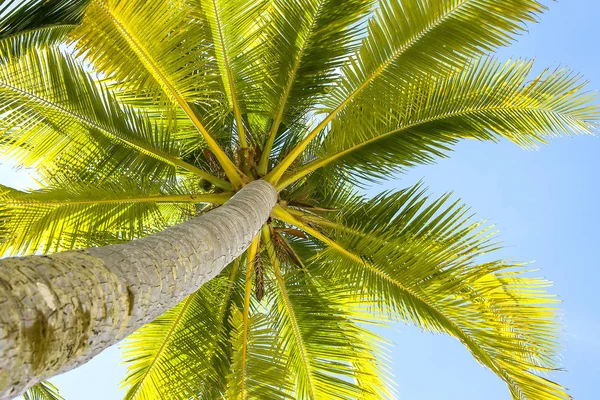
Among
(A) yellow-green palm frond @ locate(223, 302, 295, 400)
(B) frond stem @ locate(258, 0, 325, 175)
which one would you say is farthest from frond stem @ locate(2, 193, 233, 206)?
(A) yellow-green palm frond @ locate(223, 302, 295, 400)

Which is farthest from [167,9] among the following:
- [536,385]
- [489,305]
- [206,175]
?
[536,385]

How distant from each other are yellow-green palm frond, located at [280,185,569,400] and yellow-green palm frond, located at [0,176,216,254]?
1.84m

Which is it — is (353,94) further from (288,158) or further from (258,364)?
(258,364)

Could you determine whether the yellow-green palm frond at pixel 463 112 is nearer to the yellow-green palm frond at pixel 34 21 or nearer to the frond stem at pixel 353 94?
the frond stem at pixel 353 94

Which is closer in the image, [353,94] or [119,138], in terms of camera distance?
[353,94]

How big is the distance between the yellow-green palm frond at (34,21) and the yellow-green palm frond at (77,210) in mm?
1468

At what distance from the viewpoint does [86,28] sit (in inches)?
155

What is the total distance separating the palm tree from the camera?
4.18 m

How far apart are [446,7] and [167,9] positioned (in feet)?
8.17

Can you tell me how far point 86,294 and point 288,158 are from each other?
140 inches

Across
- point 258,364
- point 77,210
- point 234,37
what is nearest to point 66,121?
point 77,210

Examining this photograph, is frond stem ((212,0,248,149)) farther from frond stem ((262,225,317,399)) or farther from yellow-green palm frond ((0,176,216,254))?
frond stem ((262,225,317,399))

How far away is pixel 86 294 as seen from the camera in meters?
2.02

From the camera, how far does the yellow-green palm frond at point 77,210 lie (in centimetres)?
468
